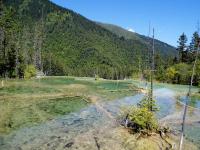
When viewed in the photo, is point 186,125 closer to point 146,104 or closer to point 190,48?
point 146,104

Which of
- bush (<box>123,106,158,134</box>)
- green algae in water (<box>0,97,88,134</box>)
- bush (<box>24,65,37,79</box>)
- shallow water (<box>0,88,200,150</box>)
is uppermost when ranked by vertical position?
Result: bush (<box>24,65,37,79</box>)

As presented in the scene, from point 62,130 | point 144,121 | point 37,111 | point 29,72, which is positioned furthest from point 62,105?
point 29,72

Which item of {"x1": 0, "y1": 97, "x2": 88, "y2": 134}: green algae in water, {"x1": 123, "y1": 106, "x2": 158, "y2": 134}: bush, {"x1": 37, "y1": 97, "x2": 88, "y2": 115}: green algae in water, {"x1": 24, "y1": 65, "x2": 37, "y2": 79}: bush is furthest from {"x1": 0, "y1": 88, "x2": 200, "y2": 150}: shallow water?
{"x1": 24, "y1": 65, "x2": 37, "y2": 79}: bush

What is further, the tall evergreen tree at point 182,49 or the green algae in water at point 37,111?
the tall evergreen tree at point 182,49

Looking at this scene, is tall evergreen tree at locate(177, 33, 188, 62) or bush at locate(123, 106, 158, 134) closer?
bush at locate(123, 106, 158, 134)

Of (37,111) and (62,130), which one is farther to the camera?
(37,111)

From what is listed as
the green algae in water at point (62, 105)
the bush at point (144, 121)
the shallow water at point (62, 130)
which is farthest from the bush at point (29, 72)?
the bush at point (144, 121)

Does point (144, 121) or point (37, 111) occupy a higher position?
point (144, 121)

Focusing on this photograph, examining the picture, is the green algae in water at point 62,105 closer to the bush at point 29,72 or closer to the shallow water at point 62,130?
the shallow water at point 62,130

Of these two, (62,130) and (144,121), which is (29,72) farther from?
(144,121)

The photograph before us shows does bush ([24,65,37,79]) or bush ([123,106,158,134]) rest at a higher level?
bush ([24,65,37,79])

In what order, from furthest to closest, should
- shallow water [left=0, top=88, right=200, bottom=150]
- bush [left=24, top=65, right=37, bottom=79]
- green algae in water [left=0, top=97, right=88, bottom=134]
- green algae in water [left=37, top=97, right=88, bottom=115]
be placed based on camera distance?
bush [left=24, top=65, right=37, bottom=79] → green algae in water [left=37, top=97, right=88, bottom=115] → green algae in water [left=0, top=97, right=88, bottom=134] → shallow water [left=0, top=88, right=200, bottom=150]

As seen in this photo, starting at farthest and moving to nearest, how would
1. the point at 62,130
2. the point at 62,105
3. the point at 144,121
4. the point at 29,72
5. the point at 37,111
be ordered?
the point at 29,72 < the point at 62,105 < the point at 37,111 < the point at 62,130 < the point at 144,121

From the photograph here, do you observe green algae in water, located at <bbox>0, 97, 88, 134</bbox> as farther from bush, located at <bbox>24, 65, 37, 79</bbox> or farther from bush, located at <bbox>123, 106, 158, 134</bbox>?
bush, located at <bbox>24, 65, 37, 79</bbox>
